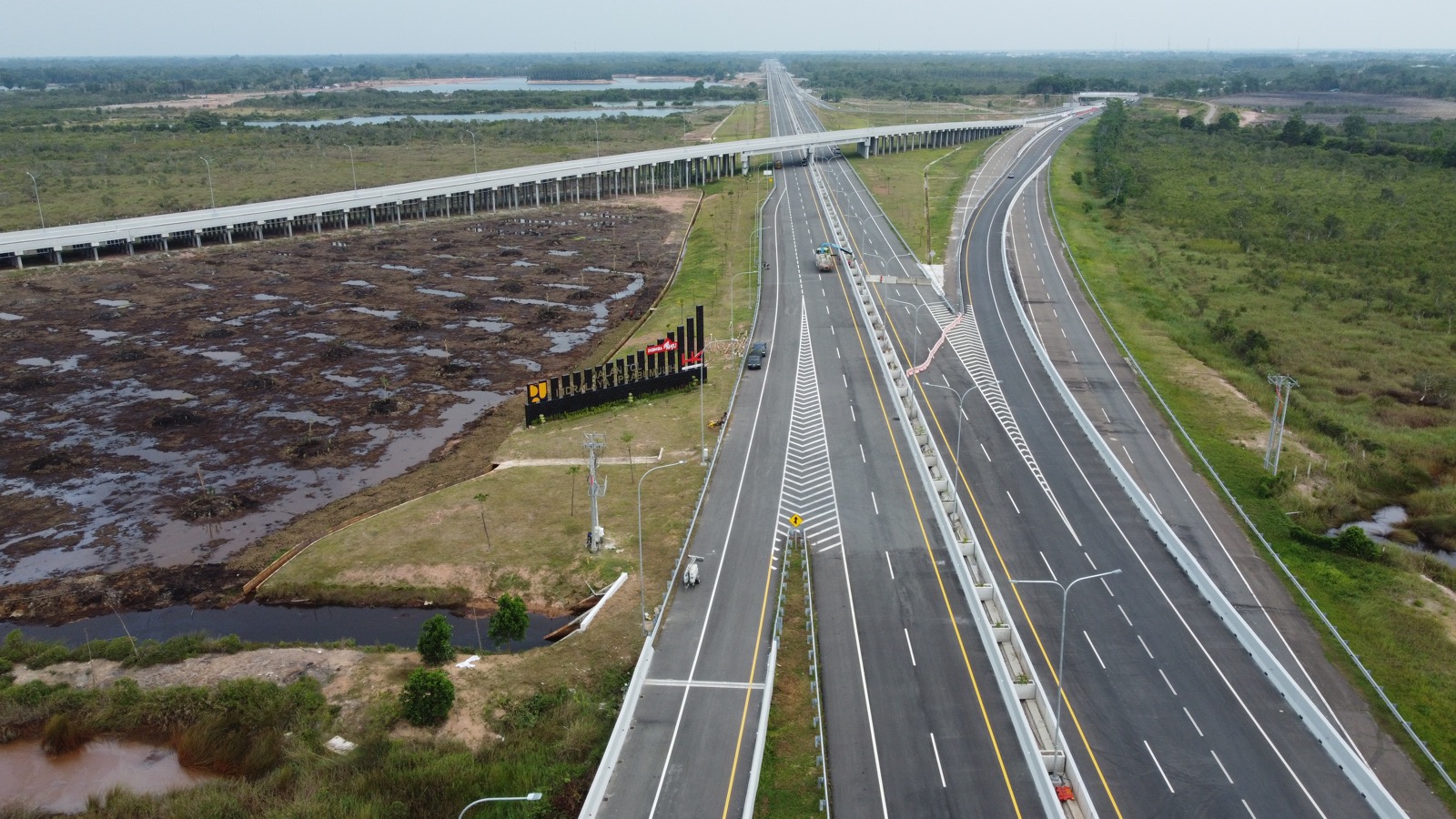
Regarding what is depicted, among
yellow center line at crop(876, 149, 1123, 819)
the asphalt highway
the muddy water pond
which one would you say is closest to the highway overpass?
the muddy water pond

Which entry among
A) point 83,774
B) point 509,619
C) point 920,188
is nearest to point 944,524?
point 509,619

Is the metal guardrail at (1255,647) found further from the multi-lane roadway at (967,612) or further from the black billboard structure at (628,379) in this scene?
the black billboard structure at (628,379)

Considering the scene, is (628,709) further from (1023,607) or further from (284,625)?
(284,625)

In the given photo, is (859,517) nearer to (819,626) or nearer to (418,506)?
(819,626)

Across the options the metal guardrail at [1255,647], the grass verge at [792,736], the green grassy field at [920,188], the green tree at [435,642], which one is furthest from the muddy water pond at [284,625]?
the green grassy field at [920,188]

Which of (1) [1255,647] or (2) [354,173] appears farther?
(2) [354,173]

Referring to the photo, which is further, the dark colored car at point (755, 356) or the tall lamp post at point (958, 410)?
the dark colored car at point (755, 356)
